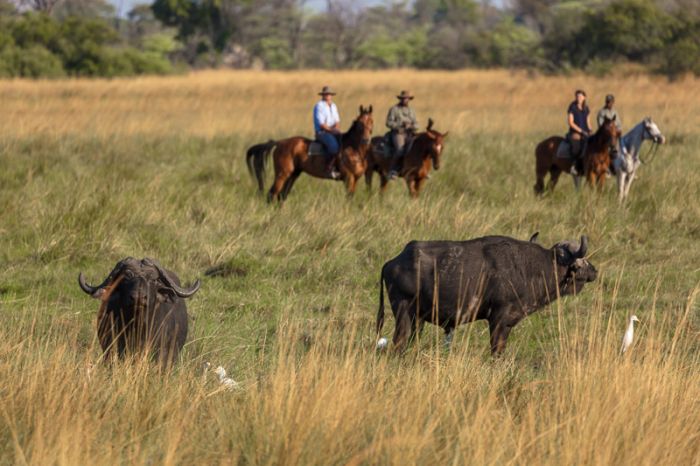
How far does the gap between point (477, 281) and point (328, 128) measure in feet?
27.9

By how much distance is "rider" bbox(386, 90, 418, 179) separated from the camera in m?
15.3

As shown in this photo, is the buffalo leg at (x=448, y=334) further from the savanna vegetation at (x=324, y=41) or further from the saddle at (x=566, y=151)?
the savanna vegetation at (x=324, y=41)

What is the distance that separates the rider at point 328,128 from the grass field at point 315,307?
578mm

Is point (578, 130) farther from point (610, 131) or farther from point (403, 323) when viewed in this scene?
point (403, 323)

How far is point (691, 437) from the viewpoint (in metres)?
4.67

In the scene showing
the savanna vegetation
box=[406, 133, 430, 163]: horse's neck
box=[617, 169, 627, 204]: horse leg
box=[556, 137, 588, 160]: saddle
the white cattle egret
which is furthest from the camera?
the savanna vegetation

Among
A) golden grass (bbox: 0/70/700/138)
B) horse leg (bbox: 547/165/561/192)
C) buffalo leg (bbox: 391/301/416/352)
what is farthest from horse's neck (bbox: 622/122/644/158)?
buffalo leg (bbox: 391/301/416/352)

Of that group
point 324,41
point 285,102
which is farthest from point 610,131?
point 324,41

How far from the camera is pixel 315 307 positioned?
28.1ft

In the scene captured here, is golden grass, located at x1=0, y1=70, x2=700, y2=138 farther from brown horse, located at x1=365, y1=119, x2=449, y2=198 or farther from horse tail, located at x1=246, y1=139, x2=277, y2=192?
brown horse, located at x1=365, y1=119, x2=449, y2=198

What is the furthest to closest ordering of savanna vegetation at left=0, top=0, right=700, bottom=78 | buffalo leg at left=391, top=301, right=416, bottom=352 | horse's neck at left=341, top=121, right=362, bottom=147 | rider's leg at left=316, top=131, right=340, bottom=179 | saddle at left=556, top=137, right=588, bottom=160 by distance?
1. savanna vegetation at left=0, top=0, right=700, bottom=78
2. saddle at left=556, top=137, right=588, bottom=160
3. horse's neck at left=341, top=121, right=362, bottom=147
4. rider's leg at left=316, top=131, right=340, bottom=179
5. buffalo leg at left=391, top=301, right=416, bottom=352

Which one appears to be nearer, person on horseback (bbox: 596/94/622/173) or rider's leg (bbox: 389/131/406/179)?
person on horseback (bbox: 596/94/622/173)

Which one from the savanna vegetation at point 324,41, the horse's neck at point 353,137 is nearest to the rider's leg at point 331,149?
the horse's neck at point 353,137

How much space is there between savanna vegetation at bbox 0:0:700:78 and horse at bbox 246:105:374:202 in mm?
20535
